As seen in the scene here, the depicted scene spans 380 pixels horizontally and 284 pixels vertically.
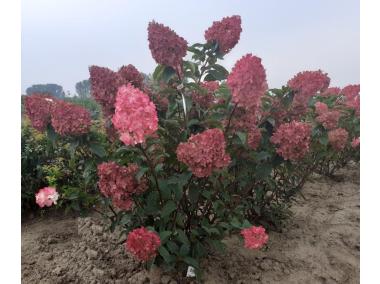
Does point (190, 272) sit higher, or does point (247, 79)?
point (247, 79)

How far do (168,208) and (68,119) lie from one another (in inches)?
29.1

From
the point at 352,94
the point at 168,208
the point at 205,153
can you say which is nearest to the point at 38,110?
the point at 168,208

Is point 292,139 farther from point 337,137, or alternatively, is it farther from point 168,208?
point 337,137

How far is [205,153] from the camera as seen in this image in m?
1.86

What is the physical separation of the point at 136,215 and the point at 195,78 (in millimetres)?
947

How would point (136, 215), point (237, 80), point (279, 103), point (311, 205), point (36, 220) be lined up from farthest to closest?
point (311, 205), point (36, 220), point (279, 103), point (136, 215), point (237, 80)

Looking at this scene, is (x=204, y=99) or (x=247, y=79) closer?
(x=247, y=79)

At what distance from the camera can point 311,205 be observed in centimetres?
415

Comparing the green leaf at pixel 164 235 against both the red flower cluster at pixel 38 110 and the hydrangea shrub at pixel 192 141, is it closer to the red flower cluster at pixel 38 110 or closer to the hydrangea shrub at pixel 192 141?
the hydrangea shrub at pixel 192 141

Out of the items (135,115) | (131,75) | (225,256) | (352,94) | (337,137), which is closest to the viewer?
(135,115)

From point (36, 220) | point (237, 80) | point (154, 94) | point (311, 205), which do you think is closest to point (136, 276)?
point (154, 94)

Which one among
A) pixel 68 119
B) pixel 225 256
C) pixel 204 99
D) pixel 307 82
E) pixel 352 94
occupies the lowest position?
pixel 225 256

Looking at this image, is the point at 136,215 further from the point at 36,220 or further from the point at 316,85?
the point at 36,220

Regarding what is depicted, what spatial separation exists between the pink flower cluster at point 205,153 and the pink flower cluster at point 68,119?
599 millimetres
